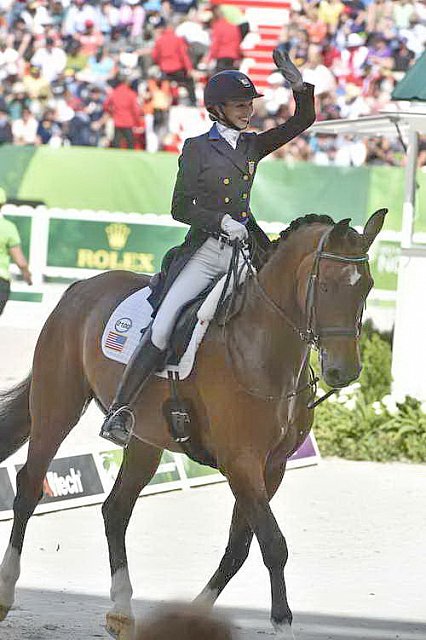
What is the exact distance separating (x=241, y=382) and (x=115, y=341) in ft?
3.12

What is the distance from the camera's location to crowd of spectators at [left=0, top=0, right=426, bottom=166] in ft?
68.0

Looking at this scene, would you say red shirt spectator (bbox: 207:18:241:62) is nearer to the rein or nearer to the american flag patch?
the american flag patch

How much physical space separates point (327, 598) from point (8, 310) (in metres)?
10.6

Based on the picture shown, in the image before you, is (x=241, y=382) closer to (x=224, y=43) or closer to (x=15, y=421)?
(x=15, y=421)

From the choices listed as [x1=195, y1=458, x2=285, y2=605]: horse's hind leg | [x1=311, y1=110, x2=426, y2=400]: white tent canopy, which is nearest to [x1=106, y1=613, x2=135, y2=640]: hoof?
[x1=195, y1=458, x2=285, y2=605]: horse's hind leg

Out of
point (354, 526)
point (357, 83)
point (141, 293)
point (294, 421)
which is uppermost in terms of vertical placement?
point (357, 83)

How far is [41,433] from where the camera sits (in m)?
6.75

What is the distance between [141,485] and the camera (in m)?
6.65

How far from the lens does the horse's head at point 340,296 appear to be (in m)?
5.37

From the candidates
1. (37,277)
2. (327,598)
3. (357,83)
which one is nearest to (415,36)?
(357,83)

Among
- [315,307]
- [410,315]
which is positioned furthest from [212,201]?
[410,315]

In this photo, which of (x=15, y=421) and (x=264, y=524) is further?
(x=15, y=421)

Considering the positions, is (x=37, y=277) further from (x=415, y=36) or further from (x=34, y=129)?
(x=415, y=36)

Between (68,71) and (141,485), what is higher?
(68,71)
